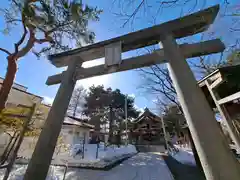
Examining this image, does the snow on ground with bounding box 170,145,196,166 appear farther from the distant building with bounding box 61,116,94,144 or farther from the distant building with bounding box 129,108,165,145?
the distant building with bounding box 61,116,94,144

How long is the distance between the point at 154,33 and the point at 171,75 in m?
0.86

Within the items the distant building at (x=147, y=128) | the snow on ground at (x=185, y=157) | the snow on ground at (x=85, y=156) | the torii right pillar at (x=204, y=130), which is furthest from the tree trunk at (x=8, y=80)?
the distant building at (x=147, y=128)

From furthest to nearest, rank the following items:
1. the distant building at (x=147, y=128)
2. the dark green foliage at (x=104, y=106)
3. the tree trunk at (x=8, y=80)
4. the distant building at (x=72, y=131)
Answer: the dark green foliage at (x=104, y=106) → the distant building at (x=147, y=128) → the distant building at (x=72, y=131) → the tree trunk at (x=8, y=80)

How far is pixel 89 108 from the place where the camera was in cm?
2078

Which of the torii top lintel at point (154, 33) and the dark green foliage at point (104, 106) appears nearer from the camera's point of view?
the torii top lintel at point (154, 33)

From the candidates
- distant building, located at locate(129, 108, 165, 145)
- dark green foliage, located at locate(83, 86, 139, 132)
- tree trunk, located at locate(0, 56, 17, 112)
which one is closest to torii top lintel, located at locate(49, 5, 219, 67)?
tree trunk, located at locate(0, 56, 17, 112)

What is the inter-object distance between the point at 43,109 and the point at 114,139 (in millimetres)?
15461

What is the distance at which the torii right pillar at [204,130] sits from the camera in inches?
47.5

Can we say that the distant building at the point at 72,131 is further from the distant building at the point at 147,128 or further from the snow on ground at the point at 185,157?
the snow on ground at the point at 185,157

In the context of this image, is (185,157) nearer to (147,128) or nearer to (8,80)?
(147,128)

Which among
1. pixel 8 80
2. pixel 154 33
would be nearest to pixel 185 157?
pixel 154 33

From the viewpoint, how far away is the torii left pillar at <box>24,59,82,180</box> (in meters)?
1.78

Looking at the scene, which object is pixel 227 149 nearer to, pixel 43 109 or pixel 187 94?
pixel 187 94

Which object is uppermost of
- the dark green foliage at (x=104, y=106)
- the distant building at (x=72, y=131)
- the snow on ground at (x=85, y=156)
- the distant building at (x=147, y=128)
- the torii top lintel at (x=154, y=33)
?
the dark green foliage at (x=104, y=106)
